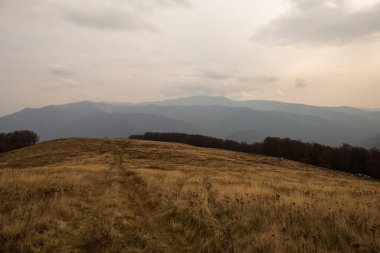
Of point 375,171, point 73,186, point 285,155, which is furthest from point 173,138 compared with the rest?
point 73,186

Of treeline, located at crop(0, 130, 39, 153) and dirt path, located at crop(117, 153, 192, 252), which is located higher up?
dirt path, located at crop(117, 153, 192, 252)

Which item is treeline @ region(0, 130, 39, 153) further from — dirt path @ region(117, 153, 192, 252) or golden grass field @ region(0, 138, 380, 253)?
dirt path @ region(117, 153, 192, 252)

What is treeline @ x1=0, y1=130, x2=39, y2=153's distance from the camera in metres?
127

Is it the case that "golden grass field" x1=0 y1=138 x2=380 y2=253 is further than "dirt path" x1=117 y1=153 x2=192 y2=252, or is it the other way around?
"dirt path" x1=117 y1=153 x2=192 y2=252

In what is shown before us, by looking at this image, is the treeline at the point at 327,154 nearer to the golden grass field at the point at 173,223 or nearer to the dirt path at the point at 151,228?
the golden grass field at the point at 173,223

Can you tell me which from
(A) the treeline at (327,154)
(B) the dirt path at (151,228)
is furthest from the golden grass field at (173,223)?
(A) the treeline at (327,154)

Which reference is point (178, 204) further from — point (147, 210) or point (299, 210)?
point (299, 210)

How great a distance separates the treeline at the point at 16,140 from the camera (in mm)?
127219

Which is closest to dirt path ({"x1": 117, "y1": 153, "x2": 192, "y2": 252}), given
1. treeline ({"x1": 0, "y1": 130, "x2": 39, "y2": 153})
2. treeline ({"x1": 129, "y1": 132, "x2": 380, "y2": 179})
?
treeline ({"x1": 129, "y1": 132, "x2": 380, "y2": 179})

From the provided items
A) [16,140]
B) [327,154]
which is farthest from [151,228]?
[16,140]

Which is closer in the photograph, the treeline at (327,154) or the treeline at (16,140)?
the treeline at (327,154)

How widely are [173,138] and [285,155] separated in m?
62.2

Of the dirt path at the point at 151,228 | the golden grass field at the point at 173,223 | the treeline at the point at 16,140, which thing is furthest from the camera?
the treeline at the point at 16,140

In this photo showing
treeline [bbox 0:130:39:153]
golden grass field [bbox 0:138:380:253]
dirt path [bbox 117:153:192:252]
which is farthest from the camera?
treeline [bbox 0:130:39:153]
